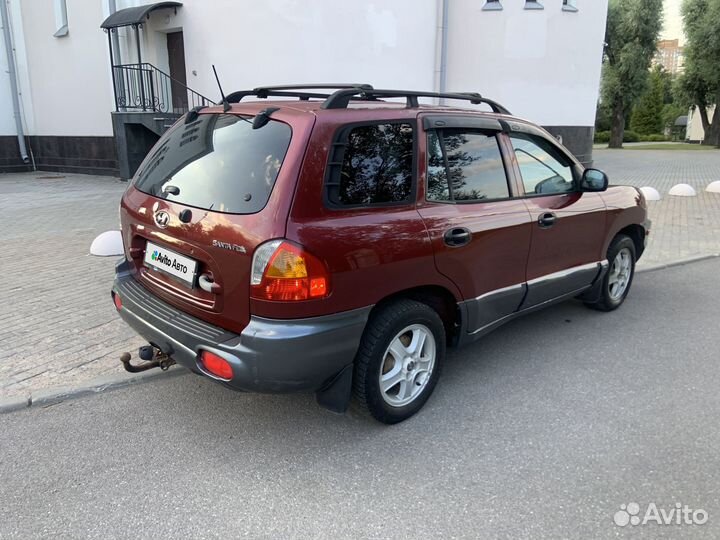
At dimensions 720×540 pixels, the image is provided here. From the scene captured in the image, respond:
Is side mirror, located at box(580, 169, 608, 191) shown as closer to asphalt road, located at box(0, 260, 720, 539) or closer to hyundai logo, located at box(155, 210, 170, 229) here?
asphalt road, located at box(0, 260, 720, 539)

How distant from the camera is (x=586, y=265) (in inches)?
176

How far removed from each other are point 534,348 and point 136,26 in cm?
1374

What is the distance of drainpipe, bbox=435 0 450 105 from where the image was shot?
1472cm

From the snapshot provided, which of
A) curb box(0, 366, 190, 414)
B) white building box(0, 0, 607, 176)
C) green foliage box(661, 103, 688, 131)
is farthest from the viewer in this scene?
green foliage box(661, 103, 688, 131)

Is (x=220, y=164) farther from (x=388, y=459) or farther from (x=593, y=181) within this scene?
(x=593, y=181)

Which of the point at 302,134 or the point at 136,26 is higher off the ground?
the point at 136,26

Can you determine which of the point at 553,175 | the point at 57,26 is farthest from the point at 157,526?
the point at 57,26

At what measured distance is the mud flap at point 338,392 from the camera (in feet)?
9.41

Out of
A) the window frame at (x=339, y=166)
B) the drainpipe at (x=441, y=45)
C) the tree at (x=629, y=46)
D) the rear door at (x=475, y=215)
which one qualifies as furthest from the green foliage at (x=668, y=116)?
the window frame at (x=339, y=166)

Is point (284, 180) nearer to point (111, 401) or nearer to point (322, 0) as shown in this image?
point (111, 401)


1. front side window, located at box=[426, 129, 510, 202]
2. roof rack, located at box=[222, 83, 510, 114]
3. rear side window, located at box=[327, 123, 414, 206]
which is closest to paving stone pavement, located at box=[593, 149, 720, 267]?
front side window, located at box=[426, 129, 510, 202]

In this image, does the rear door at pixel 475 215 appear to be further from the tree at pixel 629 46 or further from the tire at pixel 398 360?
the tree at pixel 629 46

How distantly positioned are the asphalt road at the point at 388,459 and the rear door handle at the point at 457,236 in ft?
3.39

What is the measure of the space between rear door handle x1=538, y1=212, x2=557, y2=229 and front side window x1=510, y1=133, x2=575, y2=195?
18cm
